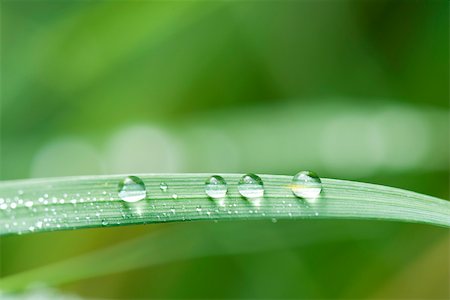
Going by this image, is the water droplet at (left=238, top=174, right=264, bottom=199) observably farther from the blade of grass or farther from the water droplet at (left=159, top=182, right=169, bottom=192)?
the blade of grass

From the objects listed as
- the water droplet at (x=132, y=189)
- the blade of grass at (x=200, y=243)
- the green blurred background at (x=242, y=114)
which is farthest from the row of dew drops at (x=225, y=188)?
the green blurred background at (x=242, y=114)

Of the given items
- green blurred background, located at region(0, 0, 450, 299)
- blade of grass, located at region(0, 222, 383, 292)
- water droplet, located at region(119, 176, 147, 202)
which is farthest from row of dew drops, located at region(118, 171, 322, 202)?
green blurred background, located at region(0, 0, 450, 299)

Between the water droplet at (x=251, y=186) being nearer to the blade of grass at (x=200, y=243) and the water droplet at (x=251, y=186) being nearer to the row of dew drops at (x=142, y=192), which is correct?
the row of dew drops at (x=142, y=192)

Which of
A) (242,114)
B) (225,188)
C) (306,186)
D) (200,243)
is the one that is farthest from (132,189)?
(242,114)

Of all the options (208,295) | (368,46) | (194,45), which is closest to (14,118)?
(194,45)

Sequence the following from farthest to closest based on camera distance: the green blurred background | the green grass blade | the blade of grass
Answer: the green blurred background < the blade of grass < the green grass blade

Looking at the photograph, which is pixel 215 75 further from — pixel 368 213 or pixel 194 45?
pixel 368 213
